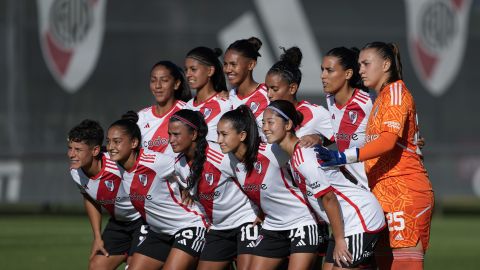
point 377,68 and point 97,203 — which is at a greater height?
point 377,68

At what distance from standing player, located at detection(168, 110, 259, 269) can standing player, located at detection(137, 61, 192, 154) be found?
3.40ft

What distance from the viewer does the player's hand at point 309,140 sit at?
8.52 m

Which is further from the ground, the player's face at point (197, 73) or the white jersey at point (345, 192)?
the player's face at point (197, 73)

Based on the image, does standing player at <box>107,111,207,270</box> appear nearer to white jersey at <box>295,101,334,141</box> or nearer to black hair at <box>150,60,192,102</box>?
black hair at <box>150,60,192,102</box>

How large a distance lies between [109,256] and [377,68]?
336cm

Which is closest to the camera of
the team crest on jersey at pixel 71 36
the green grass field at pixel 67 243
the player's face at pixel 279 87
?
the player's face at pixel 279 87

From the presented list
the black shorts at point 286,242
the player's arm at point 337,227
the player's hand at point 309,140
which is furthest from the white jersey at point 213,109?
the player's arm at point 337,227

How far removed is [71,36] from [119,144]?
12.7 meters

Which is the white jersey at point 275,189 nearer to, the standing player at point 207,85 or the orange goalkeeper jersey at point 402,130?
the orange goalkeeper jersey at point 402,130

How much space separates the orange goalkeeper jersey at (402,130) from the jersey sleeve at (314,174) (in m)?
0.45

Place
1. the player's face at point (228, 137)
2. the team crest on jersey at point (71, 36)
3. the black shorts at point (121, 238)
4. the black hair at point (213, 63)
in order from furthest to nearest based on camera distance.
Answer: the team crest on jersey at point (71, 36) < the black hair at point (213, 63) < the black shorts at point (121, 238) < the player's face at point (228, 137)

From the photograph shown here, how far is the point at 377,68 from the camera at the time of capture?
8477 millimetres

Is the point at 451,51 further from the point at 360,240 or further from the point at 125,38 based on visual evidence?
the point at 360,240

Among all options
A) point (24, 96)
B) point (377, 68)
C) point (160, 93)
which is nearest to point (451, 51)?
point (24, 96)
